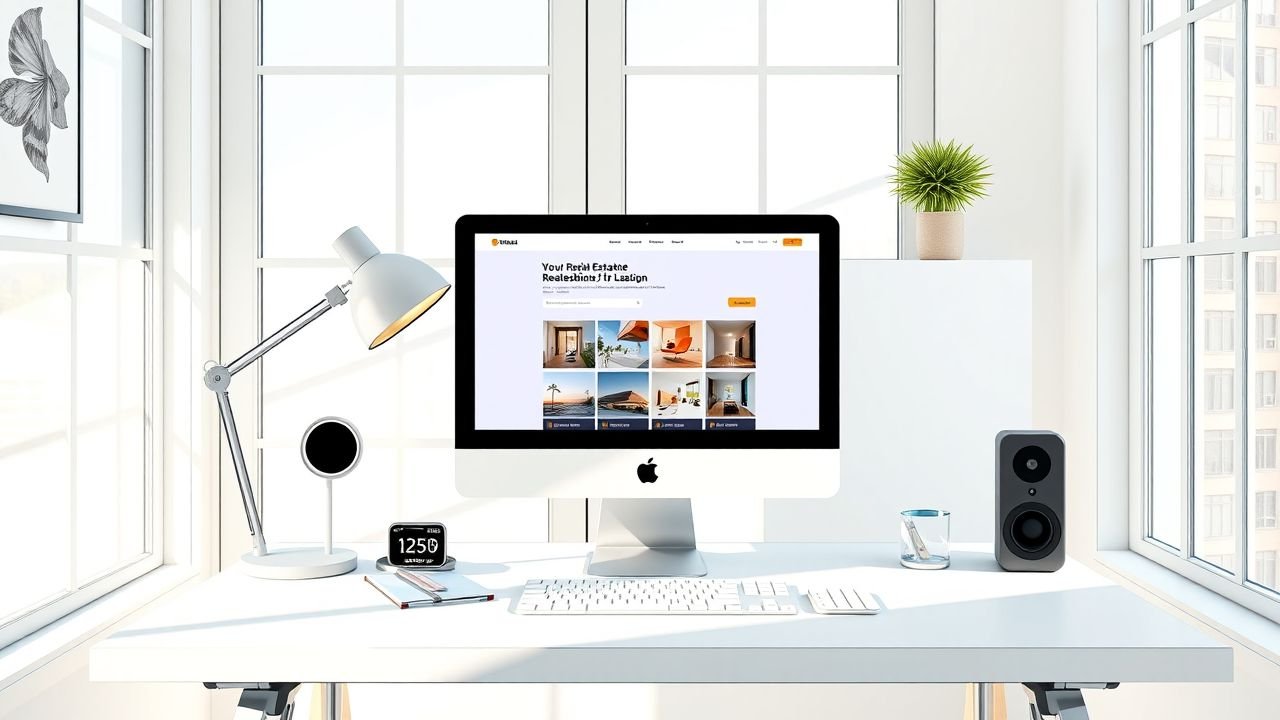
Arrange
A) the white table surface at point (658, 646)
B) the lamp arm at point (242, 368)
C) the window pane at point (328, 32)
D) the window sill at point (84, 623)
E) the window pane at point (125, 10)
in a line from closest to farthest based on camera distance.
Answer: the white table surface at point (658, 646) < the lamp arm at point (242, 368) < the window sill at point (84, 623) < the window pane at point (125, 10) < the window pane at point (328, 32)

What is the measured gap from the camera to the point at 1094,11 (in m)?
2.26

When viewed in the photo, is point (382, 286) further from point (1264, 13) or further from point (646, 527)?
point (1264, 13)

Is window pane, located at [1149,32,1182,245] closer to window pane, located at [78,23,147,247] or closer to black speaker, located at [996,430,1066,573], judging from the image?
black speaker, located at [996,430,1066,573]

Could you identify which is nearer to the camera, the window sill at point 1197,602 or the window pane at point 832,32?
the window sill at point 1197,602

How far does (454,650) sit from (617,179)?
159 centimetres

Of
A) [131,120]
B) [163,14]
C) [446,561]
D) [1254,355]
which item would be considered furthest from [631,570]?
[163,14]

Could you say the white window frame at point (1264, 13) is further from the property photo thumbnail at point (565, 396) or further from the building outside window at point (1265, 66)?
the property photo thumbnail at point (565, 396)

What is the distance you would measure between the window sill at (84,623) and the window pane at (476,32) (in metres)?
1.38

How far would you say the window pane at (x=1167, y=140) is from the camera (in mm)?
2082

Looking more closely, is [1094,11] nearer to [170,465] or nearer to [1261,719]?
[1261,719]

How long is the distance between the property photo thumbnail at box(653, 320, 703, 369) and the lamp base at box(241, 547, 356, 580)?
58 cm

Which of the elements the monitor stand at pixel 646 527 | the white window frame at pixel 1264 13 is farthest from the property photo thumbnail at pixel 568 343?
the white window frame at pixel 1264 13

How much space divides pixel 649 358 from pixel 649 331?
41 mm

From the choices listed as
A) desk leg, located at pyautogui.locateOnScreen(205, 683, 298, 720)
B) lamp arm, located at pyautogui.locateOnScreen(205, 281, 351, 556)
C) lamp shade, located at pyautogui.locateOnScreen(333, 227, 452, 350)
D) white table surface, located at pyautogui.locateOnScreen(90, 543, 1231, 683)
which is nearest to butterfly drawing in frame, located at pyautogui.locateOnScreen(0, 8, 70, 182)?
lamp arm, located at pyautogui.locateOnScreen(205, 281, 351, 556)
